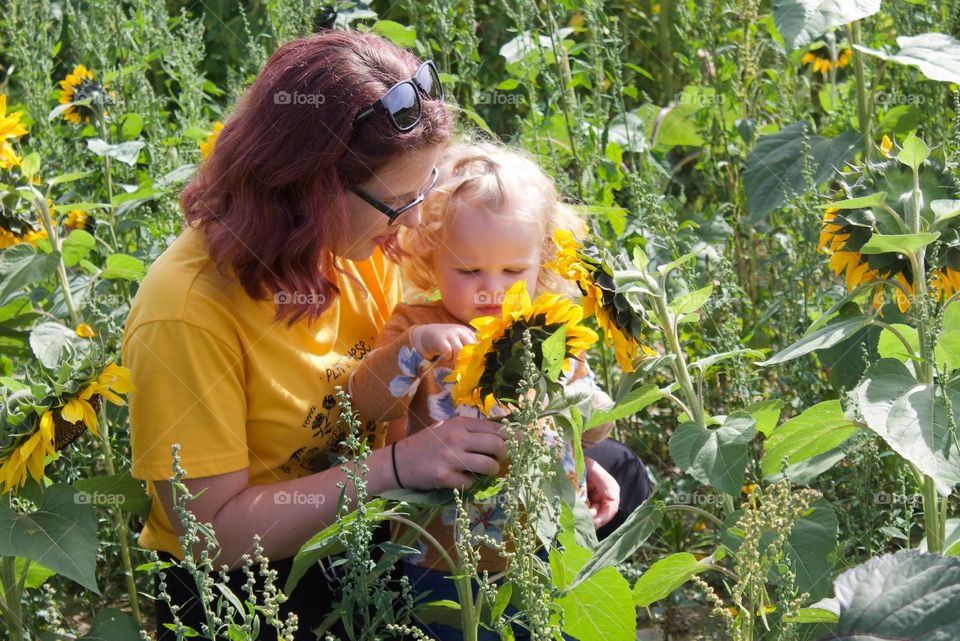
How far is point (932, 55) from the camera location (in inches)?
80.1

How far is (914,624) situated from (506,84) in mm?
1791

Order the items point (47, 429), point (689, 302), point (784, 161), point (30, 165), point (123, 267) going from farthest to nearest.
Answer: point (784, 161)
point (123, 267)
point (30, 165)
point (47, 429)
point (689, 302)

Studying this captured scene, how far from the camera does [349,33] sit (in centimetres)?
187

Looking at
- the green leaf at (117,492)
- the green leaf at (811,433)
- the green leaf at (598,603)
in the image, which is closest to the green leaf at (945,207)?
the green leaf at (811,433)

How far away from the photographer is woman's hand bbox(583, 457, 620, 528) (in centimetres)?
199

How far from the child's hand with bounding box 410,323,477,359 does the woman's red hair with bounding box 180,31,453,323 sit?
0.71 feet

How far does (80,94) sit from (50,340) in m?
0.93

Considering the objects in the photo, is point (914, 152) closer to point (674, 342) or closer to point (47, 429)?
point (674, 342)

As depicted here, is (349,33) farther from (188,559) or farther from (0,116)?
(188,559)

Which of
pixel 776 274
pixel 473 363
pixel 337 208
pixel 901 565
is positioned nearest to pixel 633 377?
pixel 473 363

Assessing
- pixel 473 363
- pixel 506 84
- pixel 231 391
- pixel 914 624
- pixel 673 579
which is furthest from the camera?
pixel 506 84

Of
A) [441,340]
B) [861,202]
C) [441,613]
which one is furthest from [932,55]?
[441,613]

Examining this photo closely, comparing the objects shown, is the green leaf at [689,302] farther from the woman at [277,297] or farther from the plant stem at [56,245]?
the plant stem at [56,245]

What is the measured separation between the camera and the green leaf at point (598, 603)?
4.81 feet
